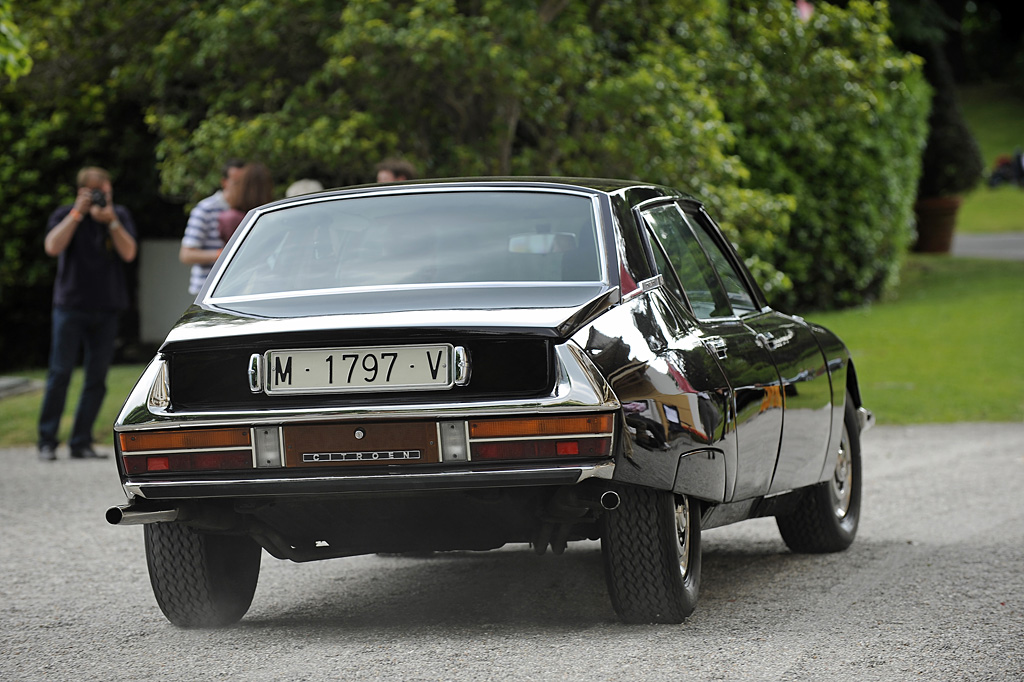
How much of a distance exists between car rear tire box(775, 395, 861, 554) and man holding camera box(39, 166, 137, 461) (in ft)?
17.2

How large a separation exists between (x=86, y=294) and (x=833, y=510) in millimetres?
5628

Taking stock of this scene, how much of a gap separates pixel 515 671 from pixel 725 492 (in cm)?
103

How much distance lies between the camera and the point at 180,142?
42.5 ft

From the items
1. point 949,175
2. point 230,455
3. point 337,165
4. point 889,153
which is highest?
point 230,455

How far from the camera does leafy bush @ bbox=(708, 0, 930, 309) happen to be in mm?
13430

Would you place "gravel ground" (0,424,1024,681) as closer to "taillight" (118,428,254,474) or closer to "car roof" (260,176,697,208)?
"taillight" (118,428,254,474)

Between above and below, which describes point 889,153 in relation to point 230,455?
below

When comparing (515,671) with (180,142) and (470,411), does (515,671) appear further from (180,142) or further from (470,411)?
(180,142)

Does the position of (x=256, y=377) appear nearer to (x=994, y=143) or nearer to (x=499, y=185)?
(x=499, y=185)

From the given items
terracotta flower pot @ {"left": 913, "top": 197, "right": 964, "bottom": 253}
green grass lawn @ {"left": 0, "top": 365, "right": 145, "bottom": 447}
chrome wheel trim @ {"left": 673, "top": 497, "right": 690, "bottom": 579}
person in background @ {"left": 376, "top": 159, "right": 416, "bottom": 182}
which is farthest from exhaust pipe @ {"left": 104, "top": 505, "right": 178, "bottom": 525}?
terracotta flower pot @ {"left": 913, "top": 197, "right": 964, "bottom": 253}

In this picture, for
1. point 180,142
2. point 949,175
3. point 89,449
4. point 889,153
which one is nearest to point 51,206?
point 180,142

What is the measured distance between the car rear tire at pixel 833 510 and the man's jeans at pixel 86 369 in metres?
5.43

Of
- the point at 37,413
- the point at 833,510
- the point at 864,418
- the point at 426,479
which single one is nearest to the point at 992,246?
the point at 37,413

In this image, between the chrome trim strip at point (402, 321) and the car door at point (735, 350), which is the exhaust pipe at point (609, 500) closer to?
the chrome trim strip at point (402, 321)
